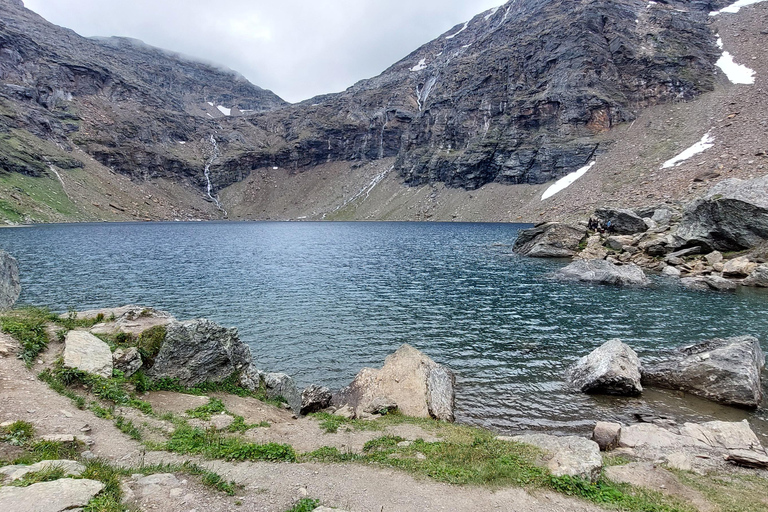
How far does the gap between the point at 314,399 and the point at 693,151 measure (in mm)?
124666

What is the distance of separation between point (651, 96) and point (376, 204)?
118 metres

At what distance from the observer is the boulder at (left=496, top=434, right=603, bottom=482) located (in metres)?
8.82

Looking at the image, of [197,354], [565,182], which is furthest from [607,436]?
[565,182]

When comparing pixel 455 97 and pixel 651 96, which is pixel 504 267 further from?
pixel 455 97

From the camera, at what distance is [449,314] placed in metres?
28.8

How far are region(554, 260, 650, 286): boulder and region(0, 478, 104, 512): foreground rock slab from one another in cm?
4053

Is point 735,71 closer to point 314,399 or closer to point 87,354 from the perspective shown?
point 314,399

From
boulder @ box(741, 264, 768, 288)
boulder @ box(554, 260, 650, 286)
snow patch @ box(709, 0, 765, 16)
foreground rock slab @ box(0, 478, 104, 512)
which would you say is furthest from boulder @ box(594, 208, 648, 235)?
snow patch @ box(709, 0, 765, 16)

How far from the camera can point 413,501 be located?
7.77 m

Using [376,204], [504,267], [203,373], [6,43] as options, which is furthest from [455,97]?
[6,43]

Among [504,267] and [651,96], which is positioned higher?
[651,96]

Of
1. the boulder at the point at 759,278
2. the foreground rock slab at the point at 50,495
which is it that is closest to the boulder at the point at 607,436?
the foreground rock slab at the point at 50,495

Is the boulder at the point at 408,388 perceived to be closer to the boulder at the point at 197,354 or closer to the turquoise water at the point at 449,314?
the turquoise water at the point at 449,314

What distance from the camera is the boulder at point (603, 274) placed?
36531 mm
